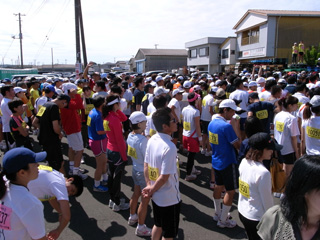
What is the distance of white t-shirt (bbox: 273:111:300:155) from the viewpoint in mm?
4391

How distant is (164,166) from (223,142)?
143cm

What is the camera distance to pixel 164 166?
2736mm

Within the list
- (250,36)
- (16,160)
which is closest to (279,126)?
(16,160)

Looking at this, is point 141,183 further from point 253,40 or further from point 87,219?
point 253,40

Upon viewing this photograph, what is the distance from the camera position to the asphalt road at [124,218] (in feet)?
12.5

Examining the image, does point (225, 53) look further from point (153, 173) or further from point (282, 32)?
point (153, 173)

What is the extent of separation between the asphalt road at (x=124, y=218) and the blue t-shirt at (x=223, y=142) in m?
0.99

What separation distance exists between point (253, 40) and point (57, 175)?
3367 cm

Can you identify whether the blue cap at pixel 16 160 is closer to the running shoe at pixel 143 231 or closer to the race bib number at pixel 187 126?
the running shoe at pixel 143 231

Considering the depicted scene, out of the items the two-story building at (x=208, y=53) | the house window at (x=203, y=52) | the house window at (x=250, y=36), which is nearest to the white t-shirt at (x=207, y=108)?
the house window at (x=250, y=36)

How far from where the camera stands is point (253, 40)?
32.0 meters

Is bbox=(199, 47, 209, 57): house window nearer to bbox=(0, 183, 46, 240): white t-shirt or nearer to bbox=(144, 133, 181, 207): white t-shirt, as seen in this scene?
bbox=(144, 133, 181, 207): white t-shirt

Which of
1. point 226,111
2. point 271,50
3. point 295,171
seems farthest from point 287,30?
point 295,171

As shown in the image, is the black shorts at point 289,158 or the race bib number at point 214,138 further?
the black shorts at point 289,158
